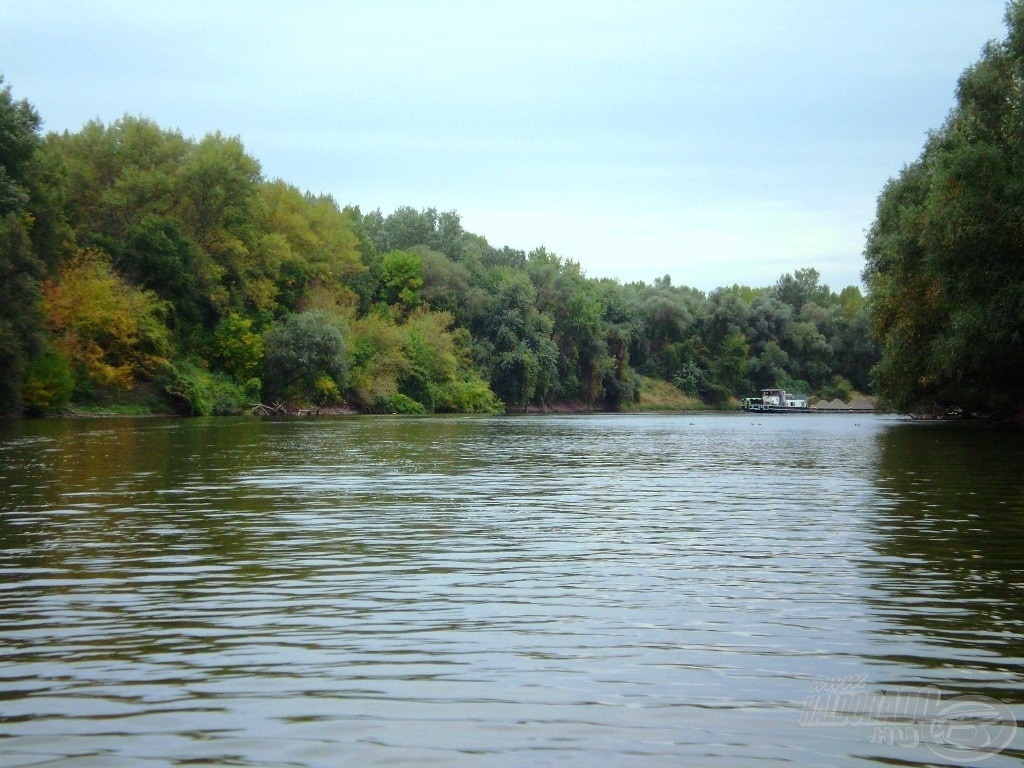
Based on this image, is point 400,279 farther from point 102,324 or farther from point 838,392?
point 838,392

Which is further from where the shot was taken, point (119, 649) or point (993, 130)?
point (993, 130)

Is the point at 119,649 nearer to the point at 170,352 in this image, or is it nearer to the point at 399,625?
the point at 399,625

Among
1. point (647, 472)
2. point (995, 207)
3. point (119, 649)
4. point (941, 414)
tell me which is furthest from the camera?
point (941, 414)

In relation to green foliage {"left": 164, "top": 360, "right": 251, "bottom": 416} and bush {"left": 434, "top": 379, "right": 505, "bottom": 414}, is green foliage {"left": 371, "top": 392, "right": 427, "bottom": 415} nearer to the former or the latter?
bush {"left": 434, "top": 379, "right": 505, "bottom": 414}

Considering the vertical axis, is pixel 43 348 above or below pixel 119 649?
above

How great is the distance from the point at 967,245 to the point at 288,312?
6180 cm

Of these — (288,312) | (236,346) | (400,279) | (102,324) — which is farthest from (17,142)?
(400,279)

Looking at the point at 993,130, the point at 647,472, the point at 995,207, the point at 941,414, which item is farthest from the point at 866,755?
the point at 941,414

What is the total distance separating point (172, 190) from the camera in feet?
260

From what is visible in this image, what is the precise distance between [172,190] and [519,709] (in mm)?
78591

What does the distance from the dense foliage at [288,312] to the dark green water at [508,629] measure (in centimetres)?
4370

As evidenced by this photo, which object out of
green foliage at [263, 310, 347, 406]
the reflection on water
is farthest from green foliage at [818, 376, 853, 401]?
the reflection on water

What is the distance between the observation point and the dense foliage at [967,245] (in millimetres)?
39906

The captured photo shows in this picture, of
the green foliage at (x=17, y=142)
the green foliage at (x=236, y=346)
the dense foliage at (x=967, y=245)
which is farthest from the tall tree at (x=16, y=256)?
the dense foliage at (x=967, y=245)
